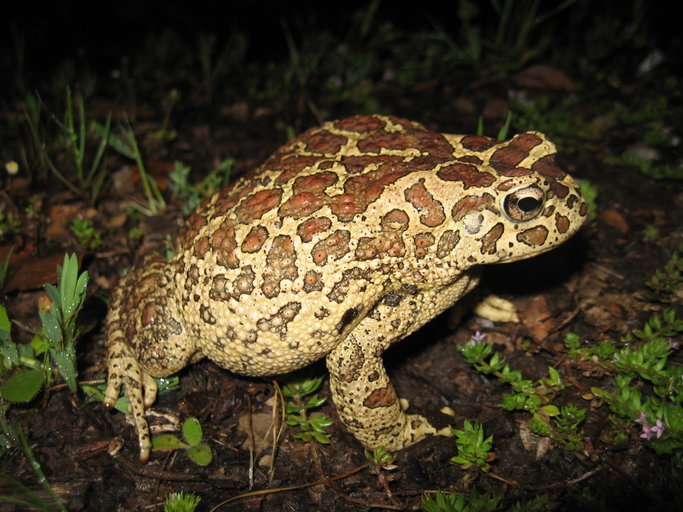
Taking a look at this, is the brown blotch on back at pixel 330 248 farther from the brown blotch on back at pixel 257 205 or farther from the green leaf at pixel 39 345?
the green leaf at pixel 39 345

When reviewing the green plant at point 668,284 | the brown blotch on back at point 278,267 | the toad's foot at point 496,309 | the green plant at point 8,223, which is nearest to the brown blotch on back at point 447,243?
the brown blotch on back at point 278,267

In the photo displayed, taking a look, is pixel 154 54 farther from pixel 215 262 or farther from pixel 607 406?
pixel 607 406

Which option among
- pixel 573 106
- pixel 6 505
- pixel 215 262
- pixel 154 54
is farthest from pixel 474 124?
pixel 6 505

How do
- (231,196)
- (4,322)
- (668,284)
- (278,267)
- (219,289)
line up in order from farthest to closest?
(668,284) → (4,322) → (231,196) → (219,289) → (278,267)

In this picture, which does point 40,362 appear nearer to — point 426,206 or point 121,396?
point 121,396

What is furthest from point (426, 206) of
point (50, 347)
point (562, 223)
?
point (50, 347)
